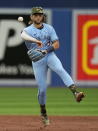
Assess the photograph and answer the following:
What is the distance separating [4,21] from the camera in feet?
62.4

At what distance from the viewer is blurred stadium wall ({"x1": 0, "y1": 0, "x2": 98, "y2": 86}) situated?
18.8 meters

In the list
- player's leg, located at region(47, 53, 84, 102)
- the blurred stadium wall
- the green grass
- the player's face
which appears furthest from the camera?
the blurred stadium wall

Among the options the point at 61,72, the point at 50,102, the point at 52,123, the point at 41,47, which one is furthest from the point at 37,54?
the point at 50,102

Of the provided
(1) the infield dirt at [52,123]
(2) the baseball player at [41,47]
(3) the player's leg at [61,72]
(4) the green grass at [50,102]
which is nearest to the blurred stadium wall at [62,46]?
(4) the green grass at [50,102]

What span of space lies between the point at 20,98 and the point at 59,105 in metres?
1.74

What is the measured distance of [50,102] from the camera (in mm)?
15547

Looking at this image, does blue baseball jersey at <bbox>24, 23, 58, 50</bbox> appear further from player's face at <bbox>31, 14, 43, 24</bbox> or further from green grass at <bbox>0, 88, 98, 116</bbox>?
green grass at <bbox>0, 88, 98, 116</bbox>

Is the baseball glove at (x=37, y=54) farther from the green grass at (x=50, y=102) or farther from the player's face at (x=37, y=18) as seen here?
the green grass at (x=50, y=102)

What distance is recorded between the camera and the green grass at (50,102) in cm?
1373

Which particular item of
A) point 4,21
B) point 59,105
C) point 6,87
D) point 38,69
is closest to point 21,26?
point 4,21

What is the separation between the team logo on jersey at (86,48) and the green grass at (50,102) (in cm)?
51

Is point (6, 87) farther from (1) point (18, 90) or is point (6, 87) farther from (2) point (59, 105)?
(2) point (59, 105)

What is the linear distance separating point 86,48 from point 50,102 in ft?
12.4

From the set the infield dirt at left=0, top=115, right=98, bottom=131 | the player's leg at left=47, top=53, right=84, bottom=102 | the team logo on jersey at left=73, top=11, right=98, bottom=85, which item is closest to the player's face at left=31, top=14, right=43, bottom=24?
the player's leg at left=47, top=53, right=84, bottom=102
